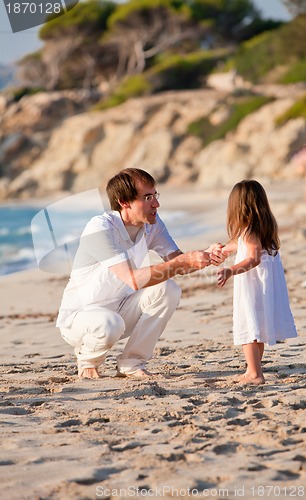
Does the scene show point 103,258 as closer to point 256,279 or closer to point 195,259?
point 195,259

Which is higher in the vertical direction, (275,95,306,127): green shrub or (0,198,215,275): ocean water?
(275,95,306,127): green shrub

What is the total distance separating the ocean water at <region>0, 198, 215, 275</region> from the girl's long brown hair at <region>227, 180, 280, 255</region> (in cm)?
139

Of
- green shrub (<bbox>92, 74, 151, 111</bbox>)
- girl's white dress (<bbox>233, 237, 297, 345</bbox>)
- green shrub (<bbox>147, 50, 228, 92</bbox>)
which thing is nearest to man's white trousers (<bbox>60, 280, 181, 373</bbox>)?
girl's white dress (<bbox>233, 237, 297, 345</bbox>)

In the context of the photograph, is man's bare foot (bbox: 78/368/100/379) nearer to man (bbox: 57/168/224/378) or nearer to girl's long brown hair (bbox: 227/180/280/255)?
man (bbox: 57/168/224/378)

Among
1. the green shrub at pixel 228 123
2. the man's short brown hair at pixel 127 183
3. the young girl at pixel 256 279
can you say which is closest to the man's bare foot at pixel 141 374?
the young girl at pixel 256 279

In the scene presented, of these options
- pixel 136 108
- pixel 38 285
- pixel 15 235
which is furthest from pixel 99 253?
pixel 136 108

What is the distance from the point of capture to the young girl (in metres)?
4.21

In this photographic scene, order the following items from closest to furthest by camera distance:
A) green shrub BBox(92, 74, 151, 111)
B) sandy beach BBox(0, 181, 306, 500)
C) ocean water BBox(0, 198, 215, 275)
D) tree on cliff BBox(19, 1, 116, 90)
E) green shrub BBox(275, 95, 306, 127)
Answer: sandy beach BBox(0, 181, 306, 500) < ocean water BBox(0, 198, 215, 275) < green shrub BBox(275, 95, 306, 127) < green shrub BBox(92, 74, 151, 111) < tree on cliff BBox(19, 1, 116, 90)

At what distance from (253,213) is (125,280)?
795mm

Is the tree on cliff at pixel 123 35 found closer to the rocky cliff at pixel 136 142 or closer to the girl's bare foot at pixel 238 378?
the rocky cliff at pixel 136 142

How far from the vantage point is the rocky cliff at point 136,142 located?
92.5ft

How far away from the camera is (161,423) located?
3391mm

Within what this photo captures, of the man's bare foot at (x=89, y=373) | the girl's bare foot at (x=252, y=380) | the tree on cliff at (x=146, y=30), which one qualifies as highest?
the tree on cliff at (x=146, y=30)

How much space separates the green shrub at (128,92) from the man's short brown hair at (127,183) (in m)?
34.5
